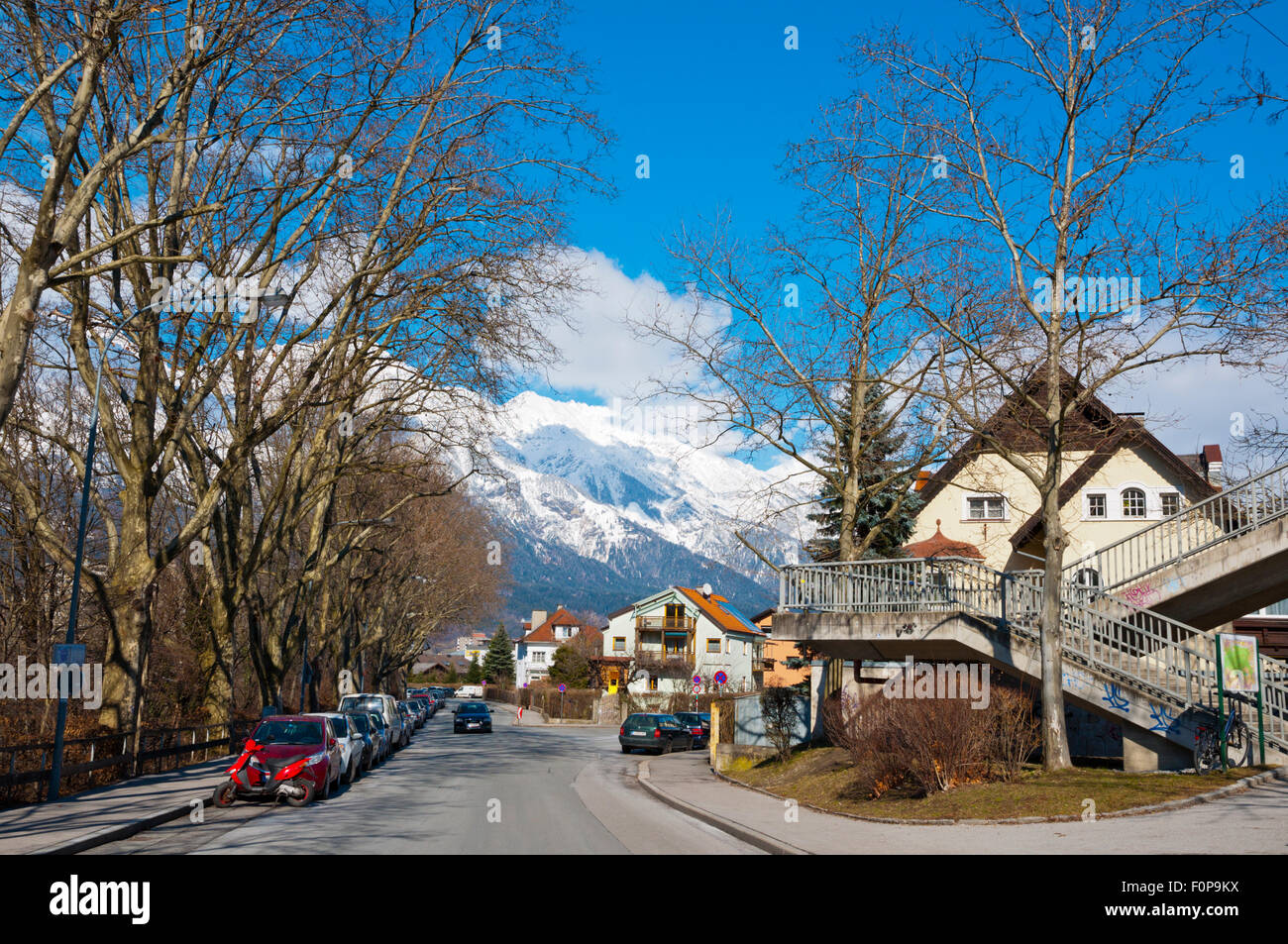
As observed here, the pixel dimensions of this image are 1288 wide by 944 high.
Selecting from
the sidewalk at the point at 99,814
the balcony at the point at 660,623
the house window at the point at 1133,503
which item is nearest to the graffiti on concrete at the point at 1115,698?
the sidewalk at the point at 99,814

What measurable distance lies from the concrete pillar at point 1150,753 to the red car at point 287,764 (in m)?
13.6

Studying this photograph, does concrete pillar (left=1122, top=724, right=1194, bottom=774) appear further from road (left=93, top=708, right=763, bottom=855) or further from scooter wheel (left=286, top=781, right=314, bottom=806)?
scooter wheel (left=286, top=781, right=314, bottom=806)

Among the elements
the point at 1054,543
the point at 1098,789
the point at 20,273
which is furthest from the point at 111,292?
the point at 1098,789

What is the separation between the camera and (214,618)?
25609 mm

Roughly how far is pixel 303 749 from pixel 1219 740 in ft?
49.7

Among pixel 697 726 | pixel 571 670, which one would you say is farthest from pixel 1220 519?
pixel 571 670

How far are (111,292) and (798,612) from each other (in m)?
15.5

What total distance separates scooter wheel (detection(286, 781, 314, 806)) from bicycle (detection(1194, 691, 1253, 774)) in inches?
560

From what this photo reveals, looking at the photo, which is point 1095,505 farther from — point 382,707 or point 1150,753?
point 382,707

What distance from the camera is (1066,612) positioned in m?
17.5

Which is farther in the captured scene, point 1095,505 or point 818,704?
point 1095,505

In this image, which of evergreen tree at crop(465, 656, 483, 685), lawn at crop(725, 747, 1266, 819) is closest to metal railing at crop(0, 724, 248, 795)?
lawn at crop(725, 747, 1266, 819)

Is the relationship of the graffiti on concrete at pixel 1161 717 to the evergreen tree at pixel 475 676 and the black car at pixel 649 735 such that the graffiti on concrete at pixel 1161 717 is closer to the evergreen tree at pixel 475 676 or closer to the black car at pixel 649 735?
the black car at pixel 649 735
